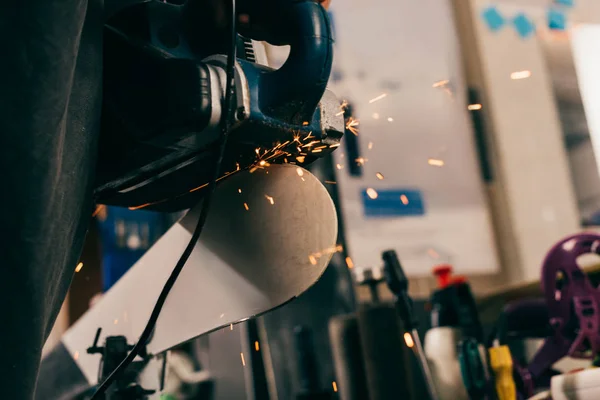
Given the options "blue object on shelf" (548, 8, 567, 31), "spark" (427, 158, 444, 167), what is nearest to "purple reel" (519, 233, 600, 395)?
"spark" (427, 158, 444, 167)

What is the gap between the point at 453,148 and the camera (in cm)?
147

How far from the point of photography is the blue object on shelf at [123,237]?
4.07 feet

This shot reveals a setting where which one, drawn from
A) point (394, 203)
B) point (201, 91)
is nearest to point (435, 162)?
point (394, 203)

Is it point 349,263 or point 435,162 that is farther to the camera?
point 435,162

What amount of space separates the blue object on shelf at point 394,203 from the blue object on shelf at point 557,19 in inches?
28.3

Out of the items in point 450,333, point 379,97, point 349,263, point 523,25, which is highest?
point 523,25

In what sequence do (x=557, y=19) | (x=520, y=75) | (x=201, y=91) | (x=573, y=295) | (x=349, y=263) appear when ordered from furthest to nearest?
(x=557, y=19), (x=520, y=75), (x=349, y=263), (x=573, y=295), (x=201, y=91)

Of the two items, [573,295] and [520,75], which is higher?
[520,75]

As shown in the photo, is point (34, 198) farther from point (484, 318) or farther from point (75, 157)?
point (484, 318)

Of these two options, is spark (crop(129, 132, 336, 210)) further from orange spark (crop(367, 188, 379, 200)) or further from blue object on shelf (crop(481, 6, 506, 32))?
blue object on shelf (crop(481, 6, 506, 32))

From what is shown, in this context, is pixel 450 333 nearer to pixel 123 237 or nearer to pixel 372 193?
pixel 372 193

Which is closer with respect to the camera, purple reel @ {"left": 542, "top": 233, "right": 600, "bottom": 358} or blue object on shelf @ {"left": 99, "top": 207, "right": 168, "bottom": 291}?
purple reel @ {"left": 542, "top": 233, "right": 600, "bottom": 358}

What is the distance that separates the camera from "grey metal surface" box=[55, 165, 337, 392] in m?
0.49

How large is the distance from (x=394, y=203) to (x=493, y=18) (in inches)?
25.2
